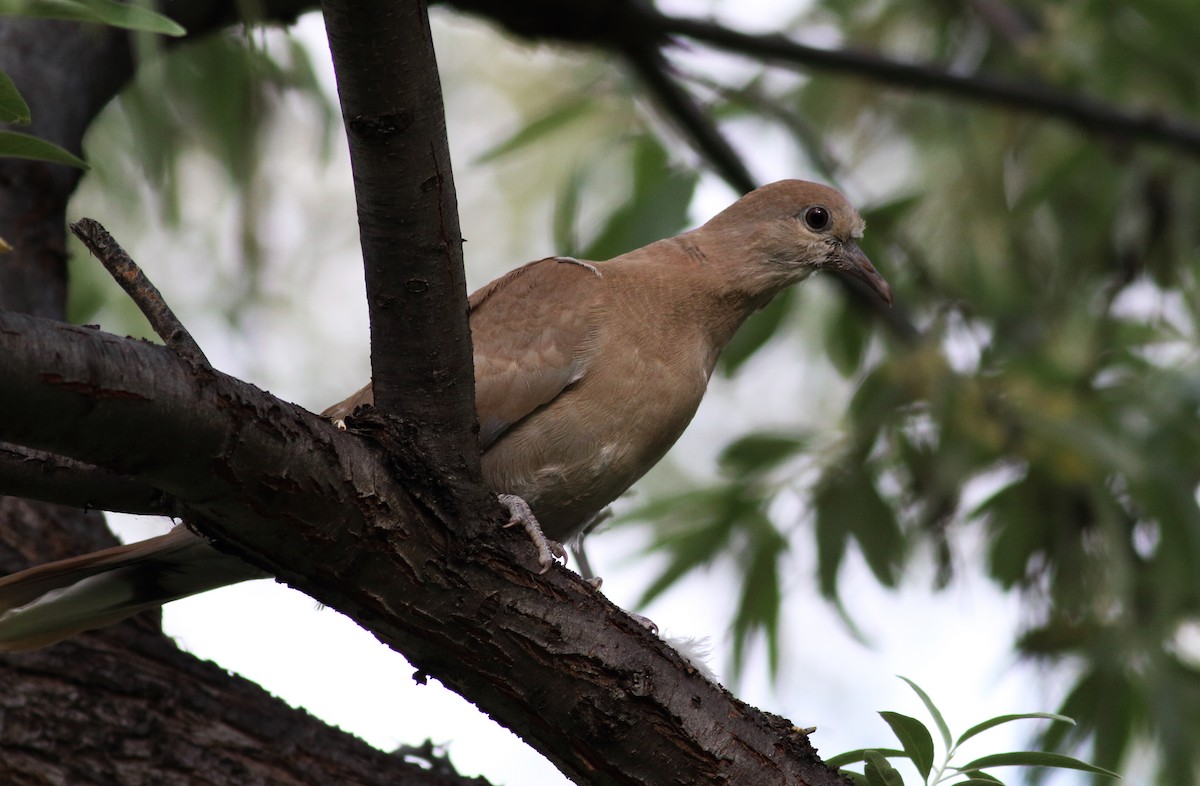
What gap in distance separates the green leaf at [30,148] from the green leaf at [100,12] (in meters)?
0.23

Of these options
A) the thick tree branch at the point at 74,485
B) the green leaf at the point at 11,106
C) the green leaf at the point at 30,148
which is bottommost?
the thick tree branch at the point at 74,485

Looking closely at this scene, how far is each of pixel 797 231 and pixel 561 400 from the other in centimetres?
112

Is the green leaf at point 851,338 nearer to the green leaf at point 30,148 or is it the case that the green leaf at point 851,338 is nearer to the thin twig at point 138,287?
the thin twig at point 138,287

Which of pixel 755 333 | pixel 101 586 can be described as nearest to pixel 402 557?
pixel 101 586

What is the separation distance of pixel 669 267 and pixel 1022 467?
174 centimetres

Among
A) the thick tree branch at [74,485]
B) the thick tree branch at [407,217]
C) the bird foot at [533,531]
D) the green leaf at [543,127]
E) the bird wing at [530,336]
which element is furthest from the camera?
the green leaf at [543,127]

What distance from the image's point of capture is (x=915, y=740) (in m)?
2.30

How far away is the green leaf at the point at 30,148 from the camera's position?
189 cm

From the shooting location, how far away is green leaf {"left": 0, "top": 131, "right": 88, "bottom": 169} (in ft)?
6.21

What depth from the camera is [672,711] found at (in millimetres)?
2443

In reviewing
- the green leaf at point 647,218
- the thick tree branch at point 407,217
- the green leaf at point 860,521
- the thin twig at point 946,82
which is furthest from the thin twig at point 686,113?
the thick tree branch at point 407,217

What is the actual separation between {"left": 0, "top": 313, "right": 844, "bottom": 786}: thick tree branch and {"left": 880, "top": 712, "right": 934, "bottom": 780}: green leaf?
0.28 m

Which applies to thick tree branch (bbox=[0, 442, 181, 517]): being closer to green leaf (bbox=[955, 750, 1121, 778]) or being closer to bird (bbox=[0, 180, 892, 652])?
bird (bbox=[0, 180, 892, 652])

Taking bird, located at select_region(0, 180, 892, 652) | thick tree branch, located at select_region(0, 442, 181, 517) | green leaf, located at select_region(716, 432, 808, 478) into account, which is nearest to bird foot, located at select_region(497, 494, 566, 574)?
bird, located at select_region(0, 180, 892, 652)
